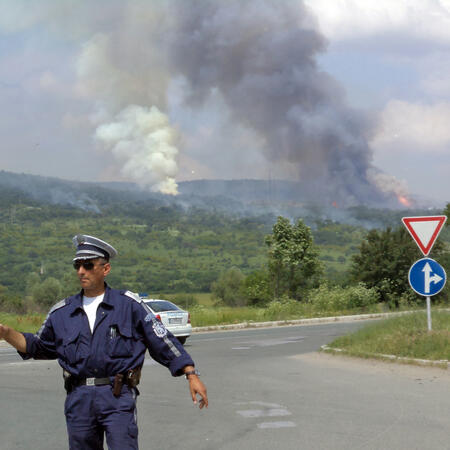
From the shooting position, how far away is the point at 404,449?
6.39 meters

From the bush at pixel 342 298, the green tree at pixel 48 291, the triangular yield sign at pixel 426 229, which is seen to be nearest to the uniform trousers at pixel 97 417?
the triangular yield sign at pixel 426 229

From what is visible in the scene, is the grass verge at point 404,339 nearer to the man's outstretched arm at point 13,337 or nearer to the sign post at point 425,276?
the sign post at point 425,276

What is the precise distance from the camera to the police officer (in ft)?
13.1

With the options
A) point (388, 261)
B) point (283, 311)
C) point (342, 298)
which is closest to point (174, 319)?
point (283, 311)

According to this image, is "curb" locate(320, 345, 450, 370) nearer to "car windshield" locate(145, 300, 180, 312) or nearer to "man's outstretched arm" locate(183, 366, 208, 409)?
"car windshield" locate(145, 300, 180, 312)

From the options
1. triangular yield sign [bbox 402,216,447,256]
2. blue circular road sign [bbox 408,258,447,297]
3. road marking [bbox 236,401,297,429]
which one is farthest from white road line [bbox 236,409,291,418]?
triangular yield sign [bbox 402,216,447,256]

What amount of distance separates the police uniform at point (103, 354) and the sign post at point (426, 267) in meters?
9.52

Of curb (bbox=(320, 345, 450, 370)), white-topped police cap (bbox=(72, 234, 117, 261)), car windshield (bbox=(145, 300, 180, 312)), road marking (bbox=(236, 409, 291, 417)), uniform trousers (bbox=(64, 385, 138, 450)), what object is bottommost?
curb (bbox=(320, 345, 450, 370))

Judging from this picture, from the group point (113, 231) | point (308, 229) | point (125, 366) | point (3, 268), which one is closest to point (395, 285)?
point (308, 229)

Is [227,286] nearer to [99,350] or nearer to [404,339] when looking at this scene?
[404,339]

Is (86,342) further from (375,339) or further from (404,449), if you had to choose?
(375,339)

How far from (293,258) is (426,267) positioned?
90.4ft

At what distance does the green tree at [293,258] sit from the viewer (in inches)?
1604

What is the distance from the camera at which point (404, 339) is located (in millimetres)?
13688
